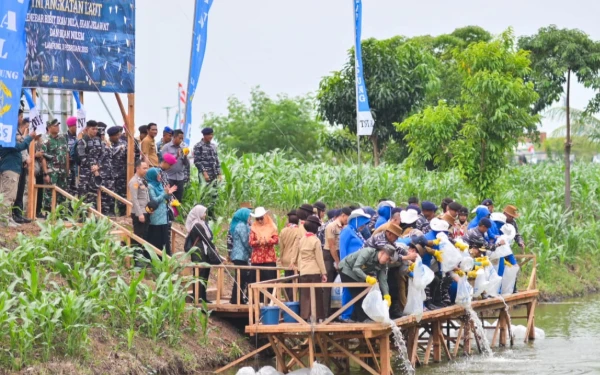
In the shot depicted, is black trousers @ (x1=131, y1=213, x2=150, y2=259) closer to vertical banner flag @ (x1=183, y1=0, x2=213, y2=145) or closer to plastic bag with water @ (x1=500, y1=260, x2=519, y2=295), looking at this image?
vertical banner flag @ (x1=183, y1=0, x2=213, y2=145)

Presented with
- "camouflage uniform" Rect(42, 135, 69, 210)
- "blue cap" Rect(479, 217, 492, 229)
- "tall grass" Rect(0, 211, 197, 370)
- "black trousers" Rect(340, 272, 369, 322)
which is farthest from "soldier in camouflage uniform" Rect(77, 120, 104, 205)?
"blue cap" Rect(479, 217, 492, 229)

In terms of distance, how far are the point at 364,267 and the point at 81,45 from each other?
22.9 feet

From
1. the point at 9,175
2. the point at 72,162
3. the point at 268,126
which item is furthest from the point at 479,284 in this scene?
the point at 268,126

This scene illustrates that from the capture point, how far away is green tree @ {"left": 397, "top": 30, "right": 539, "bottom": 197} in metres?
27.8

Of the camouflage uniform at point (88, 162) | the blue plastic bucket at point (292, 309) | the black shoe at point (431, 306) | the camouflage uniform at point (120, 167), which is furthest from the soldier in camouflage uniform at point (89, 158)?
the black shoe at point (431, 306)

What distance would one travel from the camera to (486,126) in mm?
28516

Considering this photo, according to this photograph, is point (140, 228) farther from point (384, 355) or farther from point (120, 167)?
point (384, 355)

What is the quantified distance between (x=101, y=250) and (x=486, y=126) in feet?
44.8

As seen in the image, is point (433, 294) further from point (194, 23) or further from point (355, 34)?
point (355, 34)

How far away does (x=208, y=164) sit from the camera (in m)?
22.9

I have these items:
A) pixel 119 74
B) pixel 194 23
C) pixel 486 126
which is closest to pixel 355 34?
pixel 486 126

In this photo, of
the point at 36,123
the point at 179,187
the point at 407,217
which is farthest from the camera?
the point at 179,187

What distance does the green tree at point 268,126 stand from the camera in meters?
53.1

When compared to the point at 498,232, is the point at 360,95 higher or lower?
higher
